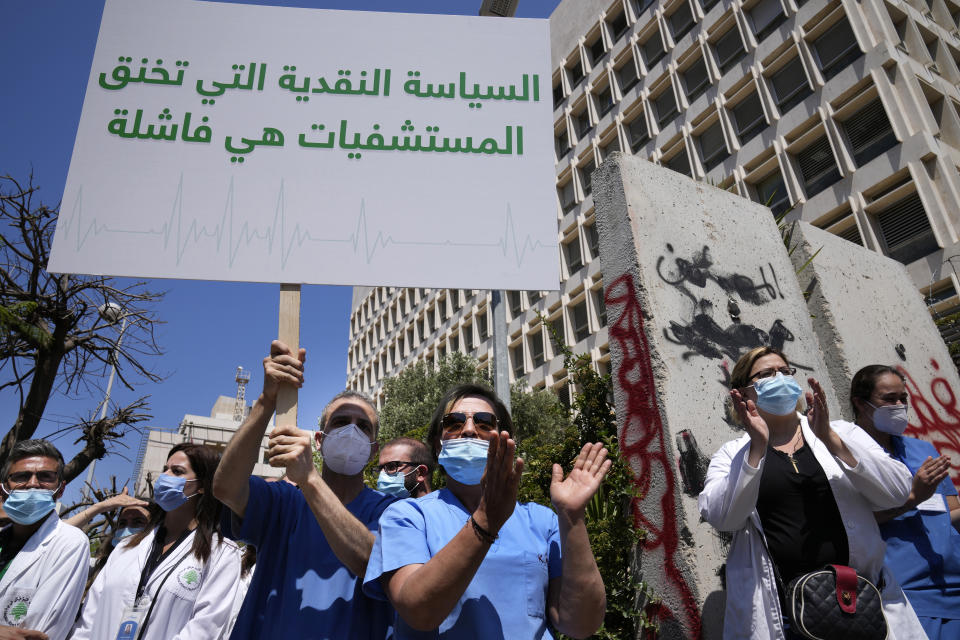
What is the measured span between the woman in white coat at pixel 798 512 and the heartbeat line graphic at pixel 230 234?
62.2 inches

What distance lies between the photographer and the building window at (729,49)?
21891 millimetres

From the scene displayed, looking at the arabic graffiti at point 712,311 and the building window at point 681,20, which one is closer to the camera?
the arabic graffiti at point 712,311

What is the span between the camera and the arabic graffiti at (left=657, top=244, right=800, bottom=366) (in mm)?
3523

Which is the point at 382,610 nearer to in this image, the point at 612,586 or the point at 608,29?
the point at 612,586

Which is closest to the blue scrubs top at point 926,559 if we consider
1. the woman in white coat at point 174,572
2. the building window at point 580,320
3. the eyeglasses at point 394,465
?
the eyeglasses at point 394,465

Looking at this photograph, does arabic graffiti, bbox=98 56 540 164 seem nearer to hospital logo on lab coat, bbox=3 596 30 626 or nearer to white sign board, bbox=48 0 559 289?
white sign board, bbox=48 0 559 289

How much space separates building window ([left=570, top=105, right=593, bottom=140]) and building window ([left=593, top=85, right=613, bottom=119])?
2.14ft

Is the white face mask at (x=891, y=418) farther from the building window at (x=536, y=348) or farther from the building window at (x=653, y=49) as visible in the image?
the building window at (x=653, y=49)

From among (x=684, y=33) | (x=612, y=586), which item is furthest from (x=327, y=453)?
(x=684, y=33)

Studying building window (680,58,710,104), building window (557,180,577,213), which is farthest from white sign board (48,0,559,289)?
building window (557,180,577,213)

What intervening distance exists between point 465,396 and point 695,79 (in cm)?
2524

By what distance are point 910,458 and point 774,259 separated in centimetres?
182

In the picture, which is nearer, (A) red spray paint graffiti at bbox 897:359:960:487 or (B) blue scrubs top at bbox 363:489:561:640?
(B) blue scrubs top at bbox 363:489:561:640

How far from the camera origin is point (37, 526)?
3.20 meters
